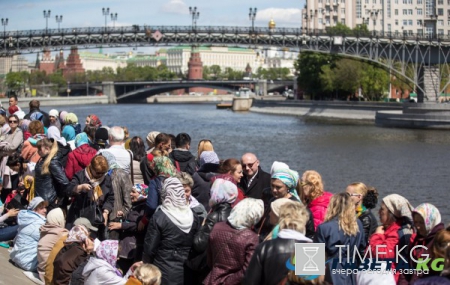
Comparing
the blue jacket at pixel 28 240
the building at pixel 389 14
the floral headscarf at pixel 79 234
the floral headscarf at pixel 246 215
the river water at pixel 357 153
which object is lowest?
the river water at pixel 357 153

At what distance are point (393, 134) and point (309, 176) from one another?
41940 millimetres

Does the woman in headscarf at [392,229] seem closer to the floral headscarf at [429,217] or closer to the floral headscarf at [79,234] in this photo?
the floral headscarf at [429,217]

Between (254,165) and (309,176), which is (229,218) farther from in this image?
(254,165)

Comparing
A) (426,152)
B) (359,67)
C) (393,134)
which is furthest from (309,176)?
(359,67)

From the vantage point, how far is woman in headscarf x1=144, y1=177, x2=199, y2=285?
719 centimetres

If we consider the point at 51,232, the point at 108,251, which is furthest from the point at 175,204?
the point at 51,232

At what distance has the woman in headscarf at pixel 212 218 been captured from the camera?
696 cm

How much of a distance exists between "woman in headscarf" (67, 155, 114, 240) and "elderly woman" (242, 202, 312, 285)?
10.2ft

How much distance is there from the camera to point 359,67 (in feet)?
259

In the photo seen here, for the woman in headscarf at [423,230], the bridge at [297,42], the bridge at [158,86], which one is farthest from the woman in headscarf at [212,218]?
the bridge at [158,86]

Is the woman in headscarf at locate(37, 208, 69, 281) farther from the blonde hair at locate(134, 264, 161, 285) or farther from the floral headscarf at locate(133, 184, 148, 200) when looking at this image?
the blonde hair at locate(134, 264, 161, 285)

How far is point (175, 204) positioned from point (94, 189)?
5.33 feet

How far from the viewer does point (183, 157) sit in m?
9.83

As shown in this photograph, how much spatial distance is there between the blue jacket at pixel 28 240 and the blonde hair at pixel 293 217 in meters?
4.19
